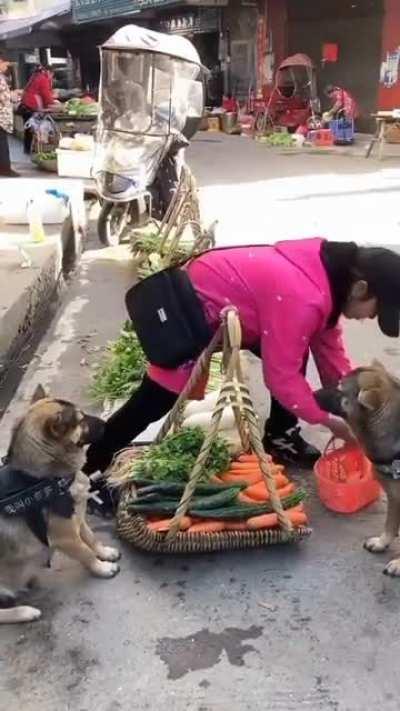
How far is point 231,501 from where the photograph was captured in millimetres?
3066

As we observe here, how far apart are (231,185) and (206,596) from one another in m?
10.1

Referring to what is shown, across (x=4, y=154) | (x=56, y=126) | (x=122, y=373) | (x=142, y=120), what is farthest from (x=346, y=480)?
(x=56, y=126)

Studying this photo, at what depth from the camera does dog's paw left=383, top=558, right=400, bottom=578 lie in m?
2.93

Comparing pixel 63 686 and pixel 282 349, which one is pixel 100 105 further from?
pixel 63 686

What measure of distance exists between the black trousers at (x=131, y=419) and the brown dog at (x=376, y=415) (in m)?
0.40

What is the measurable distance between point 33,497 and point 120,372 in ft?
6.24

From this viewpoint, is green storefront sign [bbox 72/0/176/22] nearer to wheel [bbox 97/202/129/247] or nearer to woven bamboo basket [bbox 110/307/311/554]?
wheel [bbox 97/202/129/247]

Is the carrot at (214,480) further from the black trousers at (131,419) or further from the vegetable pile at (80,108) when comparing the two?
the vegetable pile at (80,108)

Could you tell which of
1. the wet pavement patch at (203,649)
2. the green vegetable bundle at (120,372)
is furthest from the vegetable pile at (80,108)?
the wet pavement patch at (203,649)

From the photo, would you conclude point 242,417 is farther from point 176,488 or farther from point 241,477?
point 176,488

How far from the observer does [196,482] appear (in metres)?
2.95

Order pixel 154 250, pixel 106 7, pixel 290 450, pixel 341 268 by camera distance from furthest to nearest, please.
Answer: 1. pixel 106 7
2. pixel 154 250
3. pixel 290 450
4. pixel 341 268

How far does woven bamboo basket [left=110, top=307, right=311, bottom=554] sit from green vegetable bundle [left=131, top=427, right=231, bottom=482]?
0.41ft

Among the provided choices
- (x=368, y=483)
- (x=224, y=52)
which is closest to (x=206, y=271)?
(x=368, y=483)
